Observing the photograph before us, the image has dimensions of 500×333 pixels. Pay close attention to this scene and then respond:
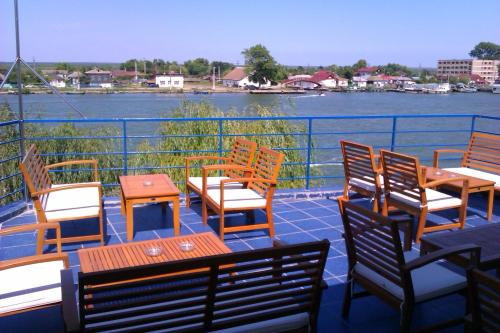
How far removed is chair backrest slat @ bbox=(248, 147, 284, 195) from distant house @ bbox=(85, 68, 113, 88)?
5057 cm

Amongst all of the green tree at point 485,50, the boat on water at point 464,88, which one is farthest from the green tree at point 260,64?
the green tree at point 485,50

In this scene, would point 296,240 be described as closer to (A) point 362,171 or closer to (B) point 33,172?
(A) point 362,171

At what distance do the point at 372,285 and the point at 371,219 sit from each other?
0.43 m

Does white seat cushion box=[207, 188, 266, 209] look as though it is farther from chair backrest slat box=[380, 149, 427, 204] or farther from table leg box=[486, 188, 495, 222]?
table leg box=[486, 188, 495, 222]

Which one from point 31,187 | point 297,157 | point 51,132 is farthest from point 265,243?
point 51,132

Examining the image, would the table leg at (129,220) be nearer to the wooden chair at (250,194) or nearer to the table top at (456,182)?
the wooden chair at (250,194)

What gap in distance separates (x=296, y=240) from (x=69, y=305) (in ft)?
9.26

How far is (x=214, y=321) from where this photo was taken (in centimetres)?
206

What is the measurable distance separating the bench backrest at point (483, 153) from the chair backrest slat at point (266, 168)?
2.74m

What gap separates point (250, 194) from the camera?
4711 mm

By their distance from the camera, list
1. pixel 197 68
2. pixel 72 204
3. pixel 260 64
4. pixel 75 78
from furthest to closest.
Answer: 1. pixel 197 68
2. pixel 260 64
3. pixel 75 78
4. pixel 72 204

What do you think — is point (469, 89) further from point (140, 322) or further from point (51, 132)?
point (140, 322)

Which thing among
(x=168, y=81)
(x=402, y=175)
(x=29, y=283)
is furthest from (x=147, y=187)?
(x=168, y=81)

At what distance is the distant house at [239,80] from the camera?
59.4 m
